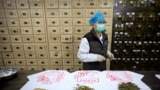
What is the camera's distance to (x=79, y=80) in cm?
130

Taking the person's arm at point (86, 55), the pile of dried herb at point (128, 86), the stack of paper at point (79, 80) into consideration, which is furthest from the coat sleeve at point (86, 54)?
the pile of dried herb at point (128, 86)

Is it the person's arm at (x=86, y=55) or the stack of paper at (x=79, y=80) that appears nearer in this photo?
the stack of paper at (x=79, y=80)

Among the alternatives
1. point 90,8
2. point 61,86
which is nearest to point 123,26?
point 90,8

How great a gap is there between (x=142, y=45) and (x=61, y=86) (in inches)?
74.6

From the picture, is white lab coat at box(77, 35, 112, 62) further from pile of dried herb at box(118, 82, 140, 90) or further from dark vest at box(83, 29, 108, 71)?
pile of dried herb at box(118, 82, 140, 90)

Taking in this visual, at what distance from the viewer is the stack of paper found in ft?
3.92

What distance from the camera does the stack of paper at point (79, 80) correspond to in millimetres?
1193

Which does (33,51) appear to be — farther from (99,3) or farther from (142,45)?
(142,45)

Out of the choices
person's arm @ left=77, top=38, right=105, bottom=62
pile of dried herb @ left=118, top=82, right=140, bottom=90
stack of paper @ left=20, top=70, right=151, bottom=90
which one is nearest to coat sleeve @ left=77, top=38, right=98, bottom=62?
person's arm @ left=77, top=38, right=105, bottom=62

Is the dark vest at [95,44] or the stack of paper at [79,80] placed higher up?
the dark vest at [95,44]

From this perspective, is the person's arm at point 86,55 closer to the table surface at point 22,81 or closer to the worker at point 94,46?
the worker at point 94,46

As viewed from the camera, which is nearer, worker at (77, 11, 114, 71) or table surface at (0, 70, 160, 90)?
table surface at (0, 70, 160, 90)

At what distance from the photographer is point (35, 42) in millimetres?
2592

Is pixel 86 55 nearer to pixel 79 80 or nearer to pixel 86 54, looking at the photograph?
pixel 86 54
